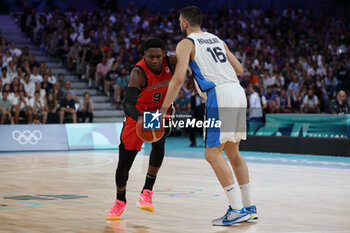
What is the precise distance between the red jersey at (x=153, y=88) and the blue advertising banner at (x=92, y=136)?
12118 mm

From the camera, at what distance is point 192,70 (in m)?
7.21

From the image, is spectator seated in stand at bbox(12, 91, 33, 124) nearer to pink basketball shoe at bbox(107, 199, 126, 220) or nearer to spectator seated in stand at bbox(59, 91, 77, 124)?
spectator seated in stand at bbox(59, 91, 77, 124)

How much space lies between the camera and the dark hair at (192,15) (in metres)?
7.11

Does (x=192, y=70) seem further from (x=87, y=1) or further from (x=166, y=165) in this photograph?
(x=87, y=1)

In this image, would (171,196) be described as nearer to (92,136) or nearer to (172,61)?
(172,61)

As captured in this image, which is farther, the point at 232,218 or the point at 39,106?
the point at 39,106

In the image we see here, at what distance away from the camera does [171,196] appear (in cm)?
945

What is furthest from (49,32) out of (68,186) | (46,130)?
(68,186)

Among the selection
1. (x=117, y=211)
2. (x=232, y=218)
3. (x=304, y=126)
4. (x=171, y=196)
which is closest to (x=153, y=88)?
(x=117, y=211)

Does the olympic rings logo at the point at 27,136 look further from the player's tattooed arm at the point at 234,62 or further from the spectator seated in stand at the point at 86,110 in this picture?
the player's tattooed arm at the point at 234,62

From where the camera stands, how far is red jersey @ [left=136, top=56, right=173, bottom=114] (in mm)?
7367

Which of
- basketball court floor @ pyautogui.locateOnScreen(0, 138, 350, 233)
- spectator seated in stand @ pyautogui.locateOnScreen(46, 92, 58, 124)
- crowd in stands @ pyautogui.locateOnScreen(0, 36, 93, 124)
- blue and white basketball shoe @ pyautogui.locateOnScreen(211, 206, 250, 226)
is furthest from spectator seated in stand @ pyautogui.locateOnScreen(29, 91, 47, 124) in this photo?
blue and white basketball shoe @ pyautogui.locateOnScreen(211, 206, 250, 226)

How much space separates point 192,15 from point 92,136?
12.9 metres

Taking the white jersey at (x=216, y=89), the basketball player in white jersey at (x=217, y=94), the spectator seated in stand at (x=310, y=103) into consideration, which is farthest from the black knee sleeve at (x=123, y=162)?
the spectator seated in stand at (x=310, y=103)
